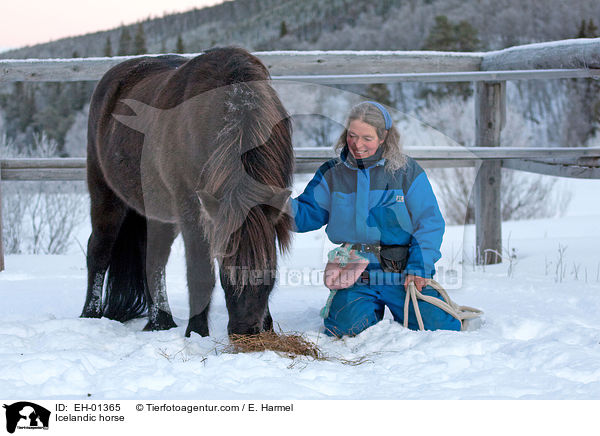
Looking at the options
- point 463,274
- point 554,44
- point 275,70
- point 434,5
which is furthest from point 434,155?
point 434,5

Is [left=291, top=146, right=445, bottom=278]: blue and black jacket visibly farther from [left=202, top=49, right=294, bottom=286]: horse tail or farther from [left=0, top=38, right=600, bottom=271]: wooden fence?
[left=0, top=38, right=600, bottom=271]: wooden fence

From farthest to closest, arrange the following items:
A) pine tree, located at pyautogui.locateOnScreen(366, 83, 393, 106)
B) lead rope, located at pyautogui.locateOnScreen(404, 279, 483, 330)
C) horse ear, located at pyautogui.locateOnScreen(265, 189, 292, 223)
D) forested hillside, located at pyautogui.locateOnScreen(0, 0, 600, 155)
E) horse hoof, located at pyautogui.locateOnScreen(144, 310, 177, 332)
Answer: forested hillside, located at pyautogui.locateOnScreen(0, 0, 600, 155) → pine tree, located at pyautogui.locateOnScreen(366, 83, 393, 106) → horse hoof, located at pyautogui.locateOnScreen(144, 310, 177, 332) → lead rope, located at pyautogui.locateOnScreen(404, 279, 483, 330) → horse ear, located at pyautogui.locateOnScreen(265, 189, 292, 223)

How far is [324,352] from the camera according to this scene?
9.03 ft

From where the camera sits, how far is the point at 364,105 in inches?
123

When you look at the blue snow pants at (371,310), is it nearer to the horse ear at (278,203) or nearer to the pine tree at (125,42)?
the horse ear at (278,203)

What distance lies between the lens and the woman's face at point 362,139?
3059 millimetres

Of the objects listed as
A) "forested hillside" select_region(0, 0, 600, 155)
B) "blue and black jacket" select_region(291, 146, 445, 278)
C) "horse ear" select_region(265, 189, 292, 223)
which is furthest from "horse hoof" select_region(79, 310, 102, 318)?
"forested hillside" select_region(0, 0, 600, 155)

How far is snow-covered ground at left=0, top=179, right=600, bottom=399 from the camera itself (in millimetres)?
2152

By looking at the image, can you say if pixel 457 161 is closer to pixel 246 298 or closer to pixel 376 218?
pixel 376 218

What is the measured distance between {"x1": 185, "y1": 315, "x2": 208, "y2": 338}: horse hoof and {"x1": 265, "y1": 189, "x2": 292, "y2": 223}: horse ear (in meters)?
0.94

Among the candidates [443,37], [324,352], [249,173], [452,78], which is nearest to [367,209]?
[324,352]

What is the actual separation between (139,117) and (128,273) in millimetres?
1078

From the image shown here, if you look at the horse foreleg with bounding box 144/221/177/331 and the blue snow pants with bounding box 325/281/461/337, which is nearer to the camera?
the blue snow pants with bounding box 325/281/461/337
